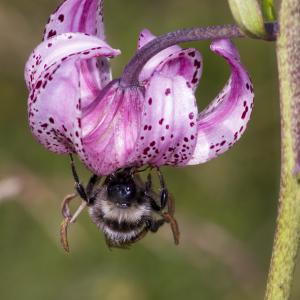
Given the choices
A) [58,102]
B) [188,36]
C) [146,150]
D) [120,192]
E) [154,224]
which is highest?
[188,36]

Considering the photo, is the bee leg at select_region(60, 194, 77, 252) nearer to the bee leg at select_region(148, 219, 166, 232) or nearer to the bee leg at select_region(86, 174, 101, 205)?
the bee leg at select_region(86, 174, 101, 205)

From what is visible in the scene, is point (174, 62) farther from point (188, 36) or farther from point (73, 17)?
point (188, 36)

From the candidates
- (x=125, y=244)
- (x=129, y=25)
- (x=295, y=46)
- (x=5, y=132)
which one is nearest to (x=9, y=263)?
(x=5, y=132)

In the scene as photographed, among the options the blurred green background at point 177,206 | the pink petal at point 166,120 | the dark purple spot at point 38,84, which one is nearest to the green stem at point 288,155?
the pink petal at point 166,120

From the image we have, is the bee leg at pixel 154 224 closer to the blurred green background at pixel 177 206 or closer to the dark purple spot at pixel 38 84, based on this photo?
the dark purple spot at pixel 38 84

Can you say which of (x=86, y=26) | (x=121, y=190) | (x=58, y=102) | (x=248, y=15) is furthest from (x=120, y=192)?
(x=248, y=15)

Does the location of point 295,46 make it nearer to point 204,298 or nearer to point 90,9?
point 90,9

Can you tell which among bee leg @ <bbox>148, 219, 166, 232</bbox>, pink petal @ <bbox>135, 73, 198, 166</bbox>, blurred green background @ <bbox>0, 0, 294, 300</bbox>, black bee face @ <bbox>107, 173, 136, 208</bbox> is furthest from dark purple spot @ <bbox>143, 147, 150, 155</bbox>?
blurred green background @ <bbox>0, 0, 294, 300</bbox>
